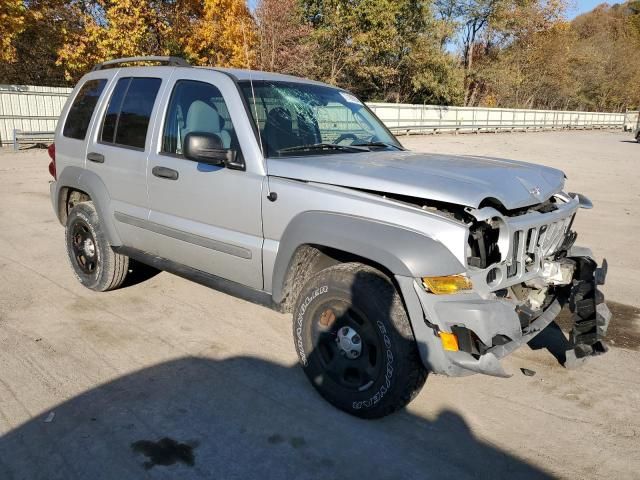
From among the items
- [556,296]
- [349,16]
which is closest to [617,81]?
[349,16]

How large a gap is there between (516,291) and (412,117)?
3036cm

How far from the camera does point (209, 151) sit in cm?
348

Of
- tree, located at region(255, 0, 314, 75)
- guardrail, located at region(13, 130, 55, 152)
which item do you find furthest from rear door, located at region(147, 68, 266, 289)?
tree, located at region(255, 0, 314, 75)

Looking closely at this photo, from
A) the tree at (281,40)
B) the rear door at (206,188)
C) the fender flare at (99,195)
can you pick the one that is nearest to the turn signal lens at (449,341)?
the rear door at (206,188)

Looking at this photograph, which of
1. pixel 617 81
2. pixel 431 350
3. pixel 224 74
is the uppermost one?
pixel 617 81

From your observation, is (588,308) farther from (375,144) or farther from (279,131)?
(279,131)

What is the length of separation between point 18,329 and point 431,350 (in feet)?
10.9

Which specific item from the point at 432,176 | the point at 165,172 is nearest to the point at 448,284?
the point at 432,176

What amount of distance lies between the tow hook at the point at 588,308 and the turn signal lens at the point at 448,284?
113 cm

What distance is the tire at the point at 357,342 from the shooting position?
2.93 meters

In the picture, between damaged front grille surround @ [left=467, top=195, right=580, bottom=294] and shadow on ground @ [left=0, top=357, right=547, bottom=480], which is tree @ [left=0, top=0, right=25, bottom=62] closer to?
shadow on ground @ [left=0, top=357, right=547, bottom=480]

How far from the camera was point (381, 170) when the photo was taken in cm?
329

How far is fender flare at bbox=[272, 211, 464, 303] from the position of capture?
2.77 metres

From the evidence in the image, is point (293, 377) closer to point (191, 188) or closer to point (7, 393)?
point (191, 188)
